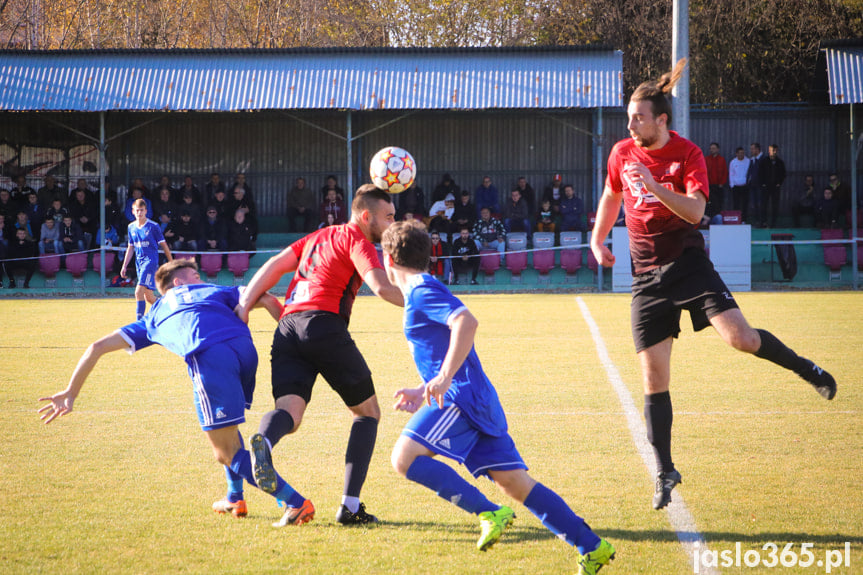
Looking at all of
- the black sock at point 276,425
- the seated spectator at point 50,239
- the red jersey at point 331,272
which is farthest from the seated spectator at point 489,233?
the black sock at point 276,425

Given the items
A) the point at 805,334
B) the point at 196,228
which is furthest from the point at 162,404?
the point at 196,228

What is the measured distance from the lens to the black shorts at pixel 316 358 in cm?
441

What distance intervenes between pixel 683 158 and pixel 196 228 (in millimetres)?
17794

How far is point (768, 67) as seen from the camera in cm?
3031

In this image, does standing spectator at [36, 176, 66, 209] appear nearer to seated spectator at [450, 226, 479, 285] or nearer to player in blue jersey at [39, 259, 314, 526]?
seated spectator at [450, 226, 479, 285]

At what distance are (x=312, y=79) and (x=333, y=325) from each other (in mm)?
17630

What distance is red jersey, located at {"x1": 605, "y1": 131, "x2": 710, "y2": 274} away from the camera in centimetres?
470

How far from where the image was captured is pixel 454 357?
11.4 feet

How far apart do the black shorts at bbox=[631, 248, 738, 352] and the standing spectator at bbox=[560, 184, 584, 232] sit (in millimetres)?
16487

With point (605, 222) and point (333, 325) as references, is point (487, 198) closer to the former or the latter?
point (605, 222)

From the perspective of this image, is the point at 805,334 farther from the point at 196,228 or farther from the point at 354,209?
the point at 196,228

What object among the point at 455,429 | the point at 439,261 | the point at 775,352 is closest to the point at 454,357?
the point at 455,429

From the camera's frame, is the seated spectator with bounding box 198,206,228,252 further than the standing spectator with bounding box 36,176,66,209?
No

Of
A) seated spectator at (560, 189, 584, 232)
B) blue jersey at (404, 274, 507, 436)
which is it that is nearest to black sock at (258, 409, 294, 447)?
blue jersey at (404, 274, 507, 436)
